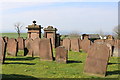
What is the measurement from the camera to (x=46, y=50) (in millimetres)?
16312

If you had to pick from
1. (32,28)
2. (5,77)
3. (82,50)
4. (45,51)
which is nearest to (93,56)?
(5,77)

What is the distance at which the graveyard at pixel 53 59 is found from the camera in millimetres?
11055

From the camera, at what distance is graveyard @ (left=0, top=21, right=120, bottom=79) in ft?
36.3

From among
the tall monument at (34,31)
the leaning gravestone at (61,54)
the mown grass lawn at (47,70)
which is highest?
the tall monument at (34,31)

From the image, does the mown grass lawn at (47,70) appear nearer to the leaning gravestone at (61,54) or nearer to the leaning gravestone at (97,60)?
the leaning gravestone at (97,60)

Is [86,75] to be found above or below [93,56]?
below

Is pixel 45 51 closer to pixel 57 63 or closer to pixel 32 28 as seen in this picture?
pixel 57 63

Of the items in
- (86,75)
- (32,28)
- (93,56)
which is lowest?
(86,75)

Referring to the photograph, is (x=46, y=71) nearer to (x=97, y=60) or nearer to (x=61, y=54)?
(x=97, y=60)

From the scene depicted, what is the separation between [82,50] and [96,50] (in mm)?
13260

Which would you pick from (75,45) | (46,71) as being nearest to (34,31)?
(75,45)

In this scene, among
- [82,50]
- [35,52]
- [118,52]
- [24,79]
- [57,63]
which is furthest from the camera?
[82,50]

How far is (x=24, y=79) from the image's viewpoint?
9.61 metres

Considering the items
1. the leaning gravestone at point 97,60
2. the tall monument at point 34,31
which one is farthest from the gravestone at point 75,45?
the leaning gravestone at point 97,60
